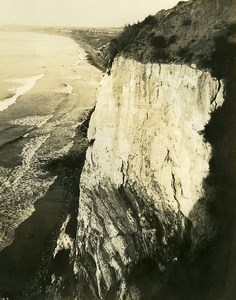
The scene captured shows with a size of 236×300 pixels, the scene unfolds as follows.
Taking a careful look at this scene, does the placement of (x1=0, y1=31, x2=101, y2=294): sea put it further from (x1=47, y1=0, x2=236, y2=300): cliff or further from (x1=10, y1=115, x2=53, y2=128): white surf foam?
(x1=47, y1=0, x2=236, y2=300): cliff

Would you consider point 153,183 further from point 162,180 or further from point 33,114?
point 33,114

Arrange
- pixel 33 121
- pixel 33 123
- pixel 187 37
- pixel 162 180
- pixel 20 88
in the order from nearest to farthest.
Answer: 1. pixel 162 180
2. pixel 187 37
3. pixel 33 123
4. pixel 33 121
5. pixel 20 88

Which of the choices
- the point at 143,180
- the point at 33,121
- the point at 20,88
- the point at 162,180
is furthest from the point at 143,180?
the point at 20,88

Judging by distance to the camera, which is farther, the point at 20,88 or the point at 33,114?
the point at 20,88

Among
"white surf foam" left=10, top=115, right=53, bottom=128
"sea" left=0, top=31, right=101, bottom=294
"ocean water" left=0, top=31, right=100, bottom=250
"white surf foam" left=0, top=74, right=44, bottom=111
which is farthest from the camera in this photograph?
"white surf foam" left=0, top=74, right=44, bottom=111

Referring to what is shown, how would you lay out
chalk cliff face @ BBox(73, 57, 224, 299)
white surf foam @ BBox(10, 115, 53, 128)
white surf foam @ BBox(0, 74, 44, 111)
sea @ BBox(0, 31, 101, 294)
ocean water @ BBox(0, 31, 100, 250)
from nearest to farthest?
chalk cliff face @ BBox(73, 57, 224, 299), sea @ BBox(0, 31, 101, 294), ocean water @ BBox(0, 31, 100, 250), white surf foam @ BBox(10, 115, 53, 128), white surf foam @ BBox(0, 74, 44, 111)

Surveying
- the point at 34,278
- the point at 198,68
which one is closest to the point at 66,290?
the point at 34,278

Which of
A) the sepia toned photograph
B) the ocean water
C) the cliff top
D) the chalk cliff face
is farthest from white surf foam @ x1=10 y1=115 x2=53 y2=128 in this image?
the cliff top
